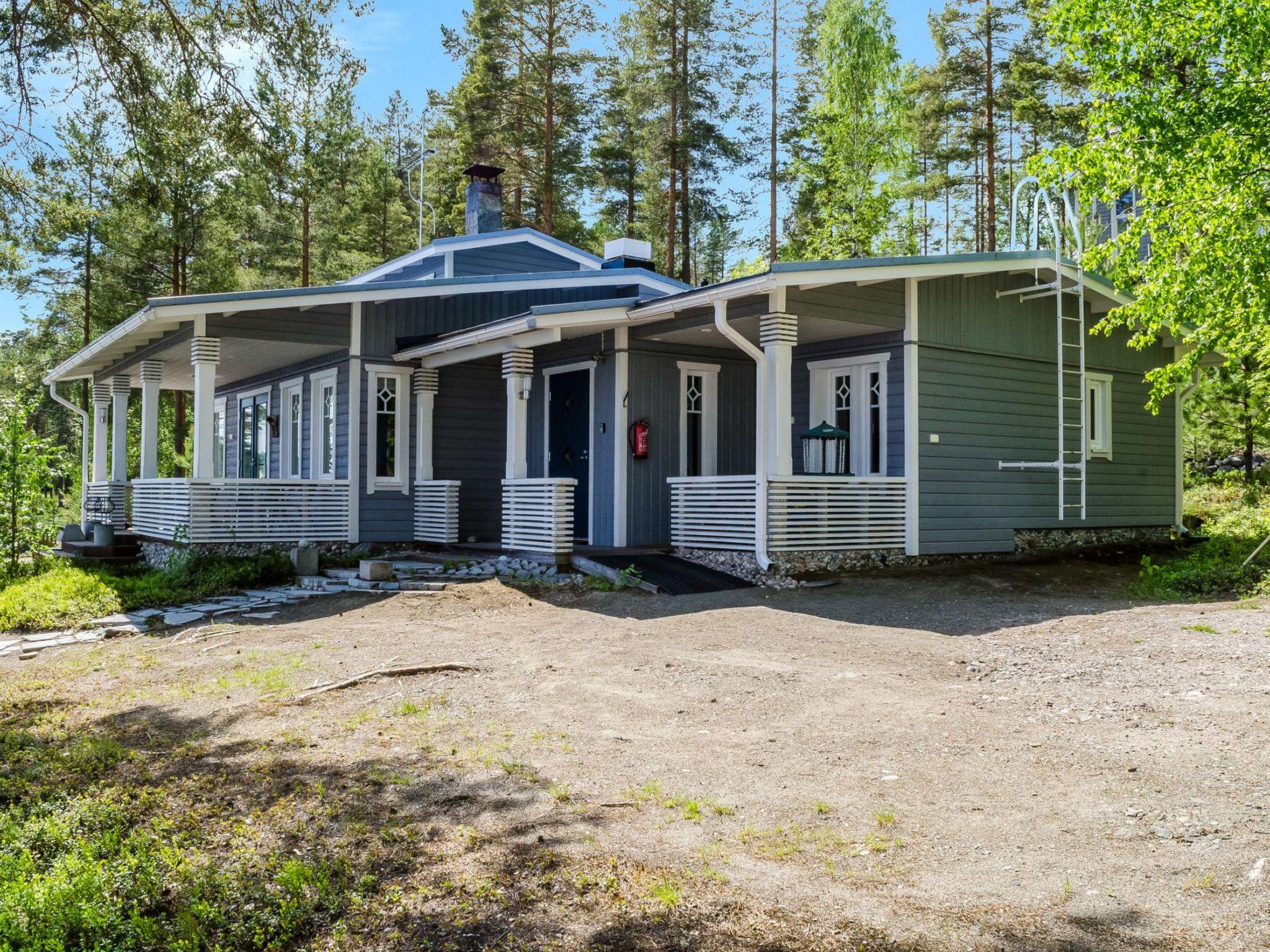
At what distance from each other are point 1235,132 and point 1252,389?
7814 millimetres

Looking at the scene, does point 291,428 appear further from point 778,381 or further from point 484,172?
point 778,381

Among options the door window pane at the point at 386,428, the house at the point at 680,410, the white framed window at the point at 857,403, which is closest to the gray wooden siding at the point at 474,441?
the house at the point at 680,410

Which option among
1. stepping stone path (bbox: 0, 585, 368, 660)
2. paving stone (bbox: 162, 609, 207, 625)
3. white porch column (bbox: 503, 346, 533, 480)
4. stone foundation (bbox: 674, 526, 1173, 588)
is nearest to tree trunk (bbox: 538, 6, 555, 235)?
white porch column (bbox: 503, 346, 533, 480)

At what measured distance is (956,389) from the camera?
11891 mm

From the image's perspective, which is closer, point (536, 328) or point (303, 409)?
point (536, 328)

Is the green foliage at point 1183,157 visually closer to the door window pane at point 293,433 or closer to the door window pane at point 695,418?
the door window pane at point 695,418

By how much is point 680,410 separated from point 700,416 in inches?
14.1

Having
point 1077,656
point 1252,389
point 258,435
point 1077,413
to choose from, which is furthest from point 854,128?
point 1077,656

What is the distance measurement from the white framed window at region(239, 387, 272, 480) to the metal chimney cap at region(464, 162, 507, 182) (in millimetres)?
4789

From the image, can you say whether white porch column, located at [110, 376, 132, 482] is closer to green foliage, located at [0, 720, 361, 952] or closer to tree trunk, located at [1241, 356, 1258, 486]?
green foliage, located at [0, 720, 361, 952]

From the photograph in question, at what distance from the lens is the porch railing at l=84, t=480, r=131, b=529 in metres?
16.2

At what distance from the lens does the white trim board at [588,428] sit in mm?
12711

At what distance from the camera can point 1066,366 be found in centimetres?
1327

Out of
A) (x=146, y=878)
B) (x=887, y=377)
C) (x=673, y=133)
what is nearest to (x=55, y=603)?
(x=146, y=878)
